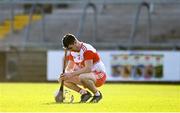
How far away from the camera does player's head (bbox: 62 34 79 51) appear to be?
49.2 ft

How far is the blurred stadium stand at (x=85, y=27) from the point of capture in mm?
35438

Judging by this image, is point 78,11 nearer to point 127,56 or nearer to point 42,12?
point 42,12

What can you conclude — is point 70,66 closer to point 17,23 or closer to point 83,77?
point 83,77

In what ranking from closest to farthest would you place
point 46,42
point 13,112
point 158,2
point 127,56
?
point 13,112 → point 127,56 → point 158,2 → point 46,42

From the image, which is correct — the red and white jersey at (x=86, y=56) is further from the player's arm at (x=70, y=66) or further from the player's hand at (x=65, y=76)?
the player's hand at (x=65, y=76)

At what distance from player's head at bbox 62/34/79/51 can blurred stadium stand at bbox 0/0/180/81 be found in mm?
19212

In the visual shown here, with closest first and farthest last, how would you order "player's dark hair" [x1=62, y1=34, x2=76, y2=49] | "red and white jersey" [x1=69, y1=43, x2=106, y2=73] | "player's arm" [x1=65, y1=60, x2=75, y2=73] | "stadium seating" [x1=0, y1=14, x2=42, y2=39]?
"player's dark hair" [x1=62, y1=34, x2=76, y2=49], "red and white jersey" [x1=69, y1=43, x2=106, y2=73], "player's arm" [x1=65, y1=60, x2=75, y2=73], "stadium seating" [x1=0, y1=14, x2=42, y2=39]

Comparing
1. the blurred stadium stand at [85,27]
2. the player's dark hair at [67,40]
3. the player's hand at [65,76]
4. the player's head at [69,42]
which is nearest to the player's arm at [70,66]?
the player's hand at [65,76]

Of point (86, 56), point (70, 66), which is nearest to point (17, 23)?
point (70, 66)

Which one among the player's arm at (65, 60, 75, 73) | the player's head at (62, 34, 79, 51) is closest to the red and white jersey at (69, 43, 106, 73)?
the player's arm at (65, 60, 75, 73)

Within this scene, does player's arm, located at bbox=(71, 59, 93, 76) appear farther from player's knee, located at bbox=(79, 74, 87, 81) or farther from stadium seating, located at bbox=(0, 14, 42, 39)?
stadium seating, located at bbox=(0, 14, 42, 39)

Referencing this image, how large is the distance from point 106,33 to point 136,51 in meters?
5.66

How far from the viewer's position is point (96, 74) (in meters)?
15.8

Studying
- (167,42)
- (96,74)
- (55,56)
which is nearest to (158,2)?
(167,42)
